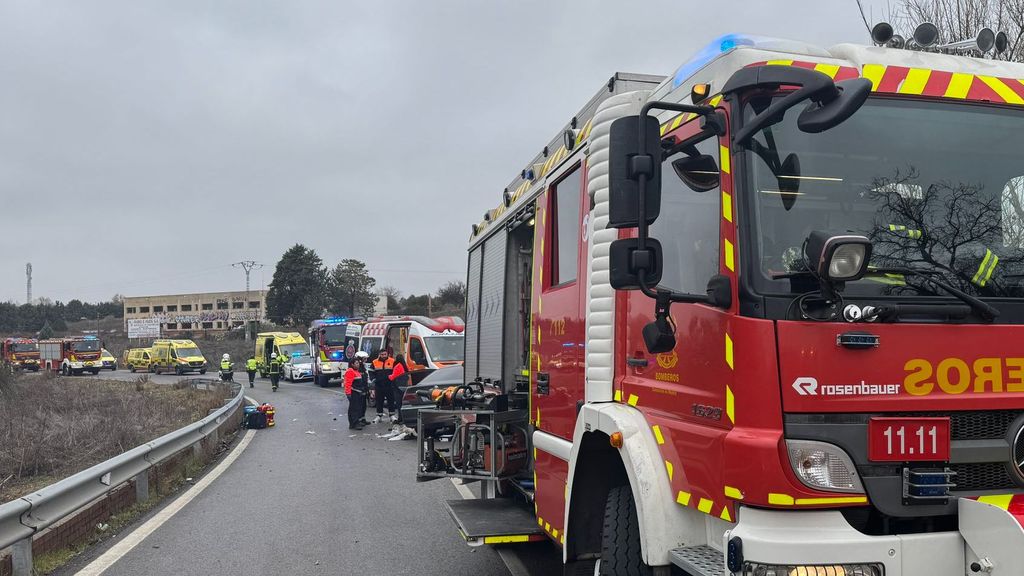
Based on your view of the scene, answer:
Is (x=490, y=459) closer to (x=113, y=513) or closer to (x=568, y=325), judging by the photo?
Result: (x=568, y=325)

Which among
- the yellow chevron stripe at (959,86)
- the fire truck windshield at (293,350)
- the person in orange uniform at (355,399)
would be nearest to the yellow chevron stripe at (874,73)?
the yellow chevron stripe at (959,86)

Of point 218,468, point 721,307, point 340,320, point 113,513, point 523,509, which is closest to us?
point 721,307

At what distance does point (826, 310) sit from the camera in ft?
8.96

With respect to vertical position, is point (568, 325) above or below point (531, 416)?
above

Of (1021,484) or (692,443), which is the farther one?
(692,443)

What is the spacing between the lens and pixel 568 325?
15.3ft

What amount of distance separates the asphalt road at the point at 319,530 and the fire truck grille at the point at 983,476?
11.8ft

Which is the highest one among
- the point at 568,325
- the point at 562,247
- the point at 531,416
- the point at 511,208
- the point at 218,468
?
the point at 511,208

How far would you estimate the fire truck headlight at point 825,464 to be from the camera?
2.68 metres

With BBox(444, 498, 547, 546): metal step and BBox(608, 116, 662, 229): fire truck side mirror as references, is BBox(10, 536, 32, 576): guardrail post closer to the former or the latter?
BBox(444, 498, 547, 546): metal step

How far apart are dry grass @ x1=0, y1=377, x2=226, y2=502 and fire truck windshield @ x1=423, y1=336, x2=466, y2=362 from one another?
549 centimetres

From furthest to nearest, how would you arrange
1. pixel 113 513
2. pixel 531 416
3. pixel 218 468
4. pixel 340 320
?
pixel 340 320 → pixel 218 468 → pixel 113 513 → pixel 531 416

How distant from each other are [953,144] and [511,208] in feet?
12.2

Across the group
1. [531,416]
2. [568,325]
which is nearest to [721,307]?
[568,325]
